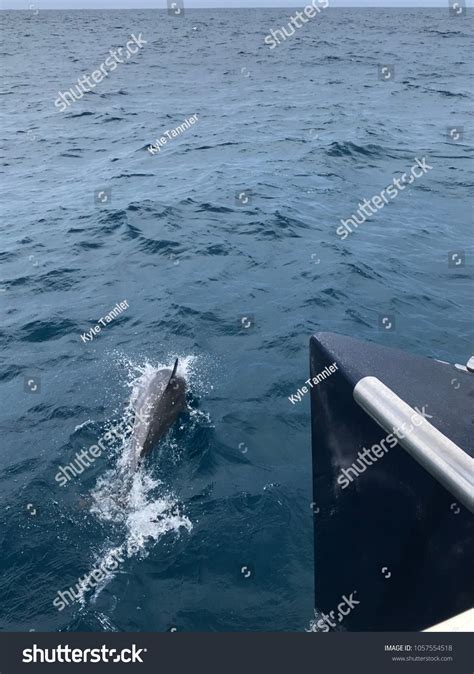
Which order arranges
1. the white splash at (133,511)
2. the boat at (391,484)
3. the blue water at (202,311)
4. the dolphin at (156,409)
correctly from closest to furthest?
the boat at (391,484) → the blue water at (202,311) → the white splash at (133,511) → the dolphin at (156,409)

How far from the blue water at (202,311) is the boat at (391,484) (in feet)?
9.82

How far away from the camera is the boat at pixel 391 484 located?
6.12 metres

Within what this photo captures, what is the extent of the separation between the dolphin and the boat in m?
5.97

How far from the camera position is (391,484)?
23.1ft

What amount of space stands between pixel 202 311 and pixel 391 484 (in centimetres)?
1314

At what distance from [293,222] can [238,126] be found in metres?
19.0

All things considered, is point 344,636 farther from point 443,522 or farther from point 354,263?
point 354,263

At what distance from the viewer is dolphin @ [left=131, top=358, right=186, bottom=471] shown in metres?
13.7

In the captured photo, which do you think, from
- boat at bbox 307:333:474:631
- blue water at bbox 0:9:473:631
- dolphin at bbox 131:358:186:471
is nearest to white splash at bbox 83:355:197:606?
blue water at bbox 0:9:473:631

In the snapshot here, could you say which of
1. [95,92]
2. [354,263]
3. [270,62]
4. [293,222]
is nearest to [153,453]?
[354,263]

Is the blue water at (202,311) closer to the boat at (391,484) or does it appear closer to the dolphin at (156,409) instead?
the dolphin at (156,409)

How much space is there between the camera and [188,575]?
1105cm

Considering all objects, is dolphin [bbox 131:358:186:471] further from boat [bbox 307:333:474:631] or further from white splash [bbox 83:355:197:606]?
boat [bbox 307:333:474:631]

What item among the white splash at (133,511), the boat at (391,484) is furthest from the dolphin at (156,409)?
the boat at (391,484)
